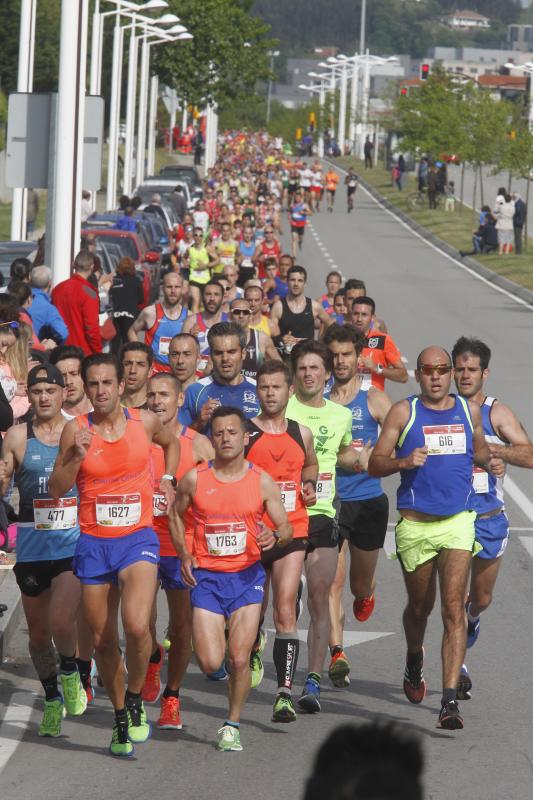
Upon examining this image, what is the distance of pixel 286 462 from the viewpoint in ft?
27.7

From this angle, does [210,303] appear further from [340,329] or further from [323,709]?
[323,709]

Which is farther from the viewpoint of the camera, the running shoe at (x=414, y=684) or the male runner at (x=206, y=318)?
the male runner at (x=206, y=318)

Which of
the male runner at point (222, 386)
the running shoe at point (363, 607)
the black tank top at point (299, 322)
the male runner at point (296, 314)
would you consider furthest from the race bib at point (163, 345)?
the running shoe at point (363, 607)

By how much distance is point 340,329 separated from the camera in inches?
389

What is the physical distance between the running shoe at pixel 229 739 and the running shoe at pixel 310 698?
83 centimetres

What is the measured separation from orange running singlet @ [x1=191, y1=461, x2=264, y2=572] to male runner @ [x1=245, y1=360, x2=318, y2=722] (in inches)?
26.7

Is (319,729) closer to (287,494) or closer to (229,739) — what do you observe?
(229,739)

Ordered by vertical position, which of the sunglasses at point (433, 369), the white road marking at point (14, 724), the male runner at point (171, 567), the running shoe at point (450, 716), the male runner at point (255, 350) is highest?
the sunglasses at point (433, 369)

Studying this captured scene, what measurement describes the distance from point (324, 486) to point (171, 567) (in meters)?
1.00

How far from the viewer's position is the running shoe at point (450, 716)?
791 cm

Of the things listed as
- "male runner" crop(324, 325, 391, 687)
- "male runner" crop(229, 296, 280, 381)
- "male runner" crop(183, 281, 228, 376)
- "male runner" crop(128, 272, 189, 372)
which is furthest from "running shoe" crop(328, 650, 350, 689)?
"male runner" crop(128, 272, 189, 372)

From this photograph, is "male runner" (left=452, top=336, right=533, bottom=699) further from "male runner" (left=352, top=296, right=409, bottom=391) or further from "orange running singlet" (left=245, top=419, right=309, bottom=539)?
"male runner" (left=352, top=296, right=409, bottom=391)

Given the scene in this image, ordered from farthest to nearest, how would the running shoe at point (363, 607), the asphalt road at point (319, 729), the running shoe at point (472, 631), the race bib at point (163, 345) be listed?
1. the race bib at point (163, 345)
2. the running shoe at point (363, 607)
3. the running shoe at point (472, 631)
4. the asphalt road at point (319, 729)

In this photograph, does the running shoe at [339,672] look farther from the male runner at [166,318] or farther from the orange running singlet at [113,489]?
the male runner at [166,318]
